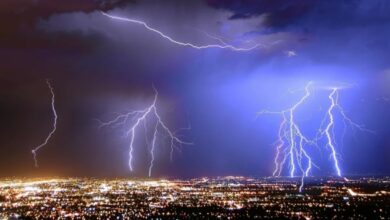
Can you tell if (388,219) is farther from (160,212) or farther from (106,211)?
(106,211)

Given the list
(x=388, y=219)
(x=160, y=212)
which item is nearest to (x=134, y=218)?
(x=160, y=212)

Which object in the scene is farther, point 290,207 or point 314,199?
point 314,199

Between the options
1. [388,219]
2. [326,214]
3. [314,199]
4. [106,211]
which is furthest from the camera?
[314,199]

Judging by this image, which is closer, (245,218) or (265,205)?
(245,218)

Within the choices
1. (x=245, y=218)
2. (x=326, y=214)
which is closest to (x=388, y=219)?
(x=326, y=214)

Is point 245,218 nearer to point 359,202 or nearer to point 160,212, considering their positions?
point 160,212

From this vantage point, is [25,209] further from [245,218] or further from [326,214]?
[326,214]

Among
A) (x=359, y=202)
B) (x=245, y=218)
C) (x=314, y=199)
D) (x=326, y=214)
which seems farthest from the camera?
(x=314, y=199)

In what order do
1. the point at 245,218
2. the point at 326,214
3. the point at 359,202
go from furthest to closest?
the point at 359,202
the point at 326,214
the point at 245,218

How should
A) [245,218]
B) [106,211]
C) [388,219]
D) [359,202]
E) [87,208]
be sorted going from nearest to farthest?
[388,219] → [245,218] → [106,211] → [87,208] → [359,202]
